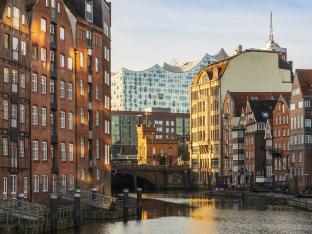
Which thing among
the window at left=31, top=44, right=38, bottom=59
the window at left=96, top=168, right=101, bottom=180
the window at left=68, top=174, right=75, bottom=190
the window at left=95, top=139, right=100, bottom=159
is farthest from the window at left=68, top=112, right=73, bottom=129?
the window at left=31, top=44, right=38, bottom=59

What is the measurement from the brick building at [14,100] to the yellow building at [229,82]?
359 feet

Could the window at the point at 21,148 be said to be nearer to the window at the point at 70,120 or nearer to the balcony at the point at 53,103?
the balcony at the point at 53,103

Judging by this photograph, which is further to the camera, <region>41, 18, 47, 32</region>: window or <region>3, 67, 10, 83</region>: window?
<region>41, 18, 47, 32</region>: window

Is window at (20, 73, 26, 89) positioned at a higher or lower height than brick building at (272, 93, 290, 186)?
higher

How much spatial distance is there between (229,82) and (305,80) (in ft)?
180

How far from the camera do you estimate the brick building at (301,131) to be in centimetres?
12456

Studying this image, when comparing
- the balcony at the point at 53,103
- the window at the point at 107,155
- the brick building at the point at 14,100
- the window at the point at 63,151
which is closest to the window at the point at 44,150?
the brick building at the point at 14,100

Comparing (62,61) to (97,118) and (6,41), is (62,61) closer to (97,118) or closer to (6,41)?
(97,118)

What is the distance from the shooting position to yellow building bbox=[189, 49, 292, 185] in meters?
179

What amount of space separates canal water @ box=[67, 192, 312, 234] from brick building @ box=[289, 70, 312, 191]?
68.4 feet

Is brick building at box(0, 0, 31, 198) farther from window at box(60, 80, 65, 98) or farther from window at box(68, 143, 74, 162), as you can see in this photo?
window at box(68, 143, 74, 162)

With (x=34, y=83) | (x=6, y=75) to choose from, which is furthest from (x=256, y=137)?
(x=6, y=75)

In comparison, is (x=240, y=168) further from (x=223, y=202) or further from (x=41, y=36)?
(x=41, y=36)

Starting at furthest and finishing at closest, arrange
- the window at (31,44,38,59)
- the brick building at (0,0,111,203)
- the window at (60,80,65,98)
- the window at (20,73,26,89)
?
the window at (60,80,65,98)
the window at (31,44,38,59)
the window at (20,73,26,89)
the brick building at (0,0,111,203)
